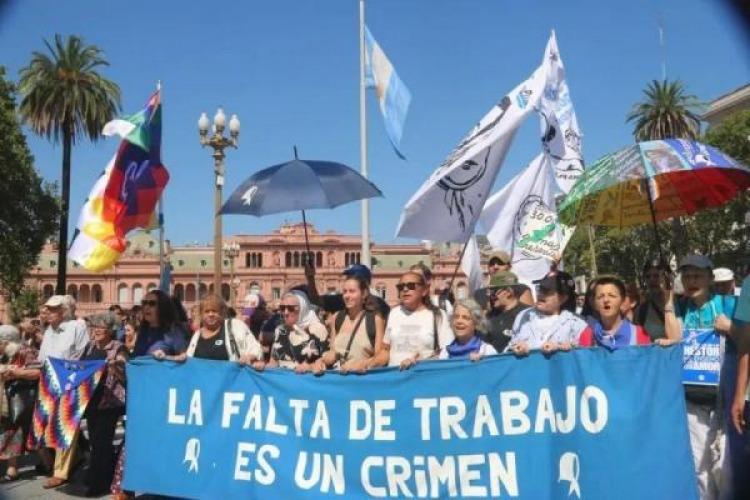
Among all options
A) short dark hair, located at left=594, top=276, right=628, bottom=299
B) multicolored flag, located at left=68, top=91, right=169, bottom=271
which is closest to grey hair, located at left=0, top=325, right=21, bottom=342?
multicolored flag, located at left=68, top=91, right=169, bottom=271

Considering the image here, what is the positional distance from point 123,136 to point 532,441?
6428 millimetres

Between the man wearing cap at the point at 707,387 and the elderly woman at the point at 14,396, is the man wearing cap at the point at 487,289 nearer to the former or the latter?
the man wearing cap at the point at 707,387

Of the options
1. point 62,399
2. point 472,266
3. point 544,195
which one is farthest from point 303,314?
point 472,266

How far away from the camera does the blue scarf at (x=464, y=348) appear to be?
16.4 ft

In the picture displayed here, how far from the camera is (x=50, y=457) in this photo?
7352 millimetres

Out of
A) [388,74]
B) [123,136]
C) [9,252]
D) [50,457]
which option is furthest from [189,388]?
[9,252]

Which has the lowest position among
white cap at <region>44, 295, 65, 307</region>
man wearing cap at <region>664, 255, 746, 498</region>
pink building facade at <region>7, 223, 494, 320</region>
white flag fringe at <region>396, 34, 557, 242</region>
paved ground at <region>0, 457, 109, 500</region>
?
paved ground at <region>0, 457, 109, 500</region>

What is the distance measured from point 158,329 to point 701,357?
4.30 metres

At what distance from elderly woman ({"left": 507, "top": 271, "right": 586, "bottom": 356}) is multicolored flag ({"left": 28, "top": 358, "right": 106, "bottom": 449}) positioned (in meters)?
3.83

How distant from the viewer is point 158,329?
6.32 m

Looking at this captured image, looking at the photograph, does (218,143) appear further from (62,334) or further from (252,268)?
(252,268)

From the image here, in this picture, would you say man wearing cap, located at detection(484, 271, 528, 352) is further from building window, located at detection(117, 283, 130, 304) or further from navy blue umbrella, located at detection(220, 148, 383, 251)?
building window, located at detection(117, 283, 130, 304)

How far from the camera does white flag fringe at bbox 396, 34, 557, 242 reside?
6.68 meters

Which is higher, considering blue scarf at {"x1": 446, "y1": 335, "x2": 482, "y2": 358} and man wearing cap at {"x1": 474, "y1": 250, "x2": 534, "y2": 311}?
man wearing cap at {"x1": 474, "y1": 250, "x2": 534, "y2": 311}
